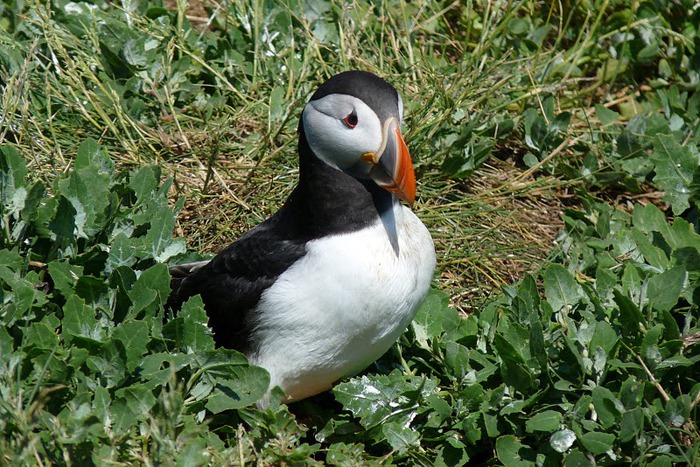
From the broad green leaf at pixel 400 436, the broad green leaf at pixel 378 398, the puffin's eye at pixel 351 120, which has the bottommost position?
the broad green leaf at pixel 400 436

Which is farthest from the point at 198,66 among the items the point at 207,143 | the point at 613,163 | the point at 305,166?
the point at 613,163

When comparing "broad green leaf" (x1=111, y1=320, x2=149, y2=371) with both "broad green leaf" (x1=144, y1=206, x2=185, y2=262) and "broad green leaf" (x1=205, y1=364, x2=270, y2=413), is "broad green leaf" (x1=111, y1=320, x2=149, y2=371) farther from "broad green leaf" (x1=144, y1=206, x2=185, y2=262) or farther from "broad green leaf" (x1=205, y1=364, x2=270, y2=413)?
"broad green leaf" (x1=144, y1=206, x2=185, y2=262)

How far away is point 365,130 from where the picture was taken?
329 cm

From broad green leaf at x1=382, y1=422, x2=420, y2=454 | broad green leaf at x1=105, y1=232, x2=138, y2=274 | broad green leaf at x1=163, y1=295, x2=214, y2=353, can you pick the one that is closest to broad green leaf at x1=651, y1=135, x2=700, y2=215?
broad green leaf at x1=382, y1=422, x2=420, y2=454

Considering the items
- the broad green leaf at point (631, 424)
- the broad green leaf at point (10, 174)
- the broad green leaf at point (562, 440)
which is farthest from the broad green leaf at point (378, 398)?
the broad green leaf at point (10, 174)

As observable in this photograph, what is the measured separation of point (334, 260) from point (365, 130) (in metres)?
0.48

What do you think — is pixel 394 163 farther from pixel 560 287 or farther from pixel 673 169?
pixel 673 169

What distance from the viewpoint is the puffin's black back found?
3.38 m

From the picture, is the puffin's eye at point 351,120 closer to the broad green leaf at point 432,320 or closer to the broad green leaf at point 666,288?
the broad green leaf at point 432,320

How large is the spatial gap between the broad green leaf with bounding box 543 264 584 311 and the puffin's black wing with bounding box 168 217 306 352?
1.10 metres

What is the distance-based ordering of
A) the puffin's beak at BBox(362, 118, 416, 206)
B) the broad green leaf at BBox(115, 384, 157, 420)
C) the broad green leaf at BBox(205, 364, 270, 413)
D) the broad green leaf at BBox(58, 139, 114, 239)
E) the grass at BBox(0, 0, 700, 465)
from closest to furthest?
the broad green leaf at BBox(115, 384, 157, 420), the puffin's beak at BBox(362, 118, 416, 206), the broad green leaf at BBox(205, 364, 270, 413), the broad green leaf at BBox(58, 139, 114, 239), the grass at BBox(0, 0, 700, 465)

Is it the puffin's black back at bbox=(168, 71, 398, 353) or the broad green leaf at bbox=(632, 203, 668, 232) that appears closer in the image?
the puffin's black back at bbox=(168, 71, 398, 353)

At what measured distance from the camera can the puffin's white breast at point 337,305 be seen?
3.35 m

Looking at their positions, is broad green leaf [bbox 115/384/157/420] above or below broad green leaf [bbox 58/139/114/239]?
below
